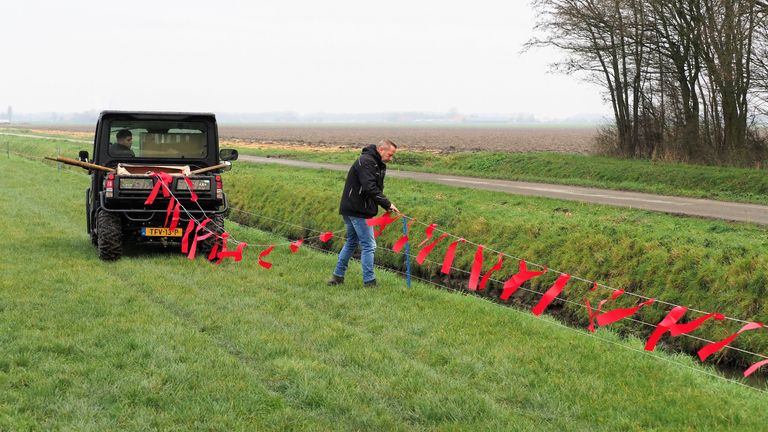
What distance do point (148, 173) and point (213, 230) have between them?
1.48 metres

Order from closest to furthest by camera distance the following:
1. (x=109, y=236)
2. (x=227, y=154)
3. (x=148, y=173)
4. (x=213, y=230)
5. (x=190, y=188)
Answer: (x=109, y=236) < (x=190, y=188) < (x=213, y=230) < (x=148, y=173) < (x=227, y=154)

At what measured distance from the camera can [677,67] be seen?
29.1 meters

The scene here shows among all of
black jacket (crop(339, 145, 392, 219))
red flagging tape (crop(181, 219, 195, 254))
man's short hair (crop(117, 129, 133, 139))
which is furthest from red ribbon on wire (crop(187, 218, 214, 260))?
black jacket (crop(339, 145, 392, 219))

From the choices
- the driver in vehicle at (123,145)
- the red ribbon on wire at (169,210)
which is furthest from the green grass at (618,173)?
the driver in vehicle at (123,145)

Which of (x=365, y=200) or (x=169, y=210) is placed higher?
(x=365, y=200)

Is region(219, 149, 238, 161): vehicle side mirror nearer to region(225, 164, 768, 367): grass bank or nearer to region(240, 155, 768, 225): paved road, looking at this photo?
region(225, 164, 768, 367): grass bank

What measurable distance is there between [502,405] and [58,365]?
3.79 m

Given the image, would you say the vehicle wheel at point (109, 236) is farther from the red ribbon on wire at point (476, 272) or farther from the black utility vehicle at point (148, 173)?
the red ribbon on wire at point (476, 272)

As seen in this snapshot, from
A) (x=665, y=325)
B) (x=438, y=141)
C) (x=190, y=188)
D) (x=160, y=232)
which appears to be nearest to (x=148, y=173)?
(x=190, y=188)

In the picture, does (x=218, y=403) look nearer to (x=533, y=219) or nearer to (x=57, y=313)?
(x=57, y=313)

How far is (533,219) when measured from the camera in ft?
50.4

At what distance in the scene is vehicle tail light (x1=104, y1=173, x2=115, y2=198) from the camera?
12570 millimetres

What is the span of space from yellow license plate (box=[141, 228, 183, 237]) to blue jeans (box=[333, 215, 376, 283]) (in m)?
3.22

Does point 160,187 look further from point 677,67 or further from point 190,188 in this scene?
point 677,67
